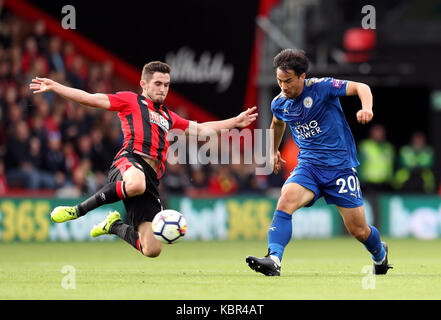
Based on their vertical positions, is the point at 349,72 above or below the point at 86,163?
above

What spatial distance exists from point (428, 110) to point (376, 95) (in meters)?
1.53

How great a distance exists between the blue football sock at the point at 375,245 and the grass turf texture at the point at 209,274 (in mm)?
212

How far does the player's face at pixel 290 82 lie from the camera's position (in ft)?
26.6

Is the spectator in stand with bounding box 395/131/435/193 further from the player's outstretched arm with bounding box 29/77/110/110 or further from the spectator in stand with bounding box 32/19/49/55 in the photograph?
the player's outstretched arm with bounding box 29/77/110/110

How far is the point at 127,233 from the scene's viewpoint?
9.11m

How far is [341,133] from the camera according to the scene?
838cm

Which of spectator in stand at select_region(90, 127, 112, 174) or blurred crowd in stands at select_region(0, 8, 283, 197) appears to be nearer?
blurred crowd in stands at select_region(0, 8, 283, 197)

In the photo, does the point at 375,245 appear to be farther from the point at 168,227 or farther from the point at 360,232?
the point at 168,227

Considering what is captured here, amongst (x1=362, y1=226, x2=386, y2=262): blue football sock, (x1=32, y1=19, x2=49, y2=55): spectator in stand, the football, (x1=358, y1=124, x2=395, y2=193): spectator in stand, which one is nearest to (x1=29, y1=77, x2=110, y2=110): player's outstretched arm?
the football

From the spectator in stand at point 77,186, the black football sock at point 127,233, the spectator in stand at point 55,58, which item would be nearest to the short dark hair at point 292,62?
the black football sock at point 127,233

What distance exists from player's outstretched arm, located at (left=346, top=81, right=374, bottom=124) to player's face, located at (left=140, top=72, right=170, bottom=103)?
1894 millimetres

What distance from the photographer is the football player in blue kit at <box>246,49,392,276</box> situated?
8.16 metres

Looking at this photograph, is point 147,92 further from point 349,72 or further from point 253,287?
point 349,72
